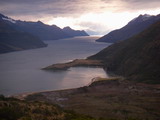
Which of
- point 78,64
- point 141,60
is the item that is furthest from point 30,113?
point 78,64

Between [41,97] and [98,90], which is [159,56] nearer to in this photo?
[98,90]

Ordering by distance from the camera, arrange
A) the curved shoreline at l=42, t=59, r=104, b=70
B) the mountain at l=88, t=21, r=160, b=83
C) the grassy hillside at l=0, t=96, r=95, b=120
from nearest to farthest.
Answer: the grassy hillside at l=0, t=96, r=95, b=120
the mountain at l=88, t=21, r=160, b=83
the curved shoreline at l=42, t=59, r=104, b=70

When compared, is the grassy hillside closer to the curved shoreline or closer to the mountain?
the mountain

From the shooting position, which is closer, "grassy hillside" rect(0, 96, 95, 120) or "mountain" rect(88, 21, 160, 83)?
"grassy hillside" rect(0, 96, 95, 120)

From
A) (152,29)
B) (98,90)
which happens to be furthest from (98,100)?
(152,29)

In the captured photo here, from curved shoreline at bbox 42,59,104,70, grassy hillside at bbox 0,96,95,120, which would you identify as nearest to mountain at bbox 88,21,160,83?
curved shoreline at bbox 42,59,104,70

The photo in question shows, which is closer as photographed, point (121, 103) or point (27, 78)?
point (121, 103)

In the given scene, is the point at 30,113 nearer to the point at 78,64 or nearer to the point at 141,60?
the point at 141,60

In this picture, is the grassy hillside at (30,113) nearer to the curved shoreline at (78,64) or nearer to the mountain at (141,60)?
the mountain at (141,60)
